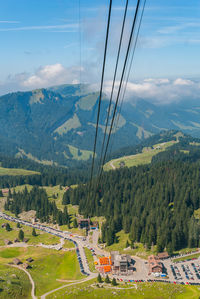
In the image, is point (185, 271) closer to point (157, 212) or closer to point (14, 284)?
point (157, 212)

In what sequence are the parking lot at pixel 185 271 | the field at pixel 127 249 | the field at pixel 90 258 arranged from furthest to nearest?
the field at pixel 127 249 < the field at pixel 90 258 < the parking lot at pixel 185 271

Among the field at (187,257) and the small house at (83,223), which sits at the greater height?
the small house at (83,223)

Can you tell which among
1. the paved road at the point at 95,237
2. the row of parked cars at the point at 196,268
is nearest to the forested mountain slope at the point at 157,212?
the paved road at the point at 95,237

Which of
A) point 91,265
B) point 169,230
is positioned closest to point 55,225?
point 91,265

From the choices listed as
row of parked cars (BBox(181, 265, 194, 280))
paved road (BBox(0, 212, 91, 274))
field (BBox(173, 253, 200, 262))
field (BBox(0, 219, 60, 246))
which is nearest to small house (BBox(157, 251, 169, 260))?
field (BBox(173, 253, 200, 262))

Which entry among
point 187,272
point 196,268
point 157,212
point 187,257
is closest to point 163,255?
point 187,257

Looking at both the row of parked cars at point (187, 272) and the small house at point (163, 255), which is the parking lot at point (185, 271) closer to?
the row of parked cars at point (187, 272)
